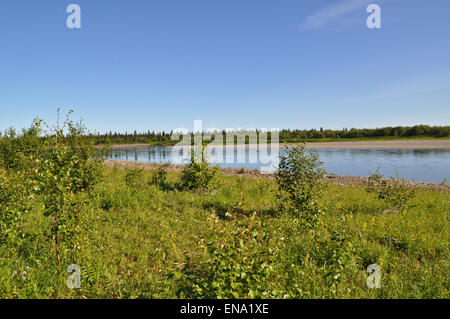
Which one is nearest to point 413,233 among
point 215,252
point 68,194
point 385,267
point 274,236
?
point 385,267

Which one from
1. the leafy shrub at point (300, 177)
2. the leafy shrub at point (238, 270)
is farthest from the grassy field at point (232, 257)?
the leafy shrub at point (300, 177)

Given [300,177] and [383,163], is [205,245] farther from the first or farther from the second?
[383,163]

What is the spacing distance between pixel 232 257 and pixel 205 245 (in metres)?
0.38

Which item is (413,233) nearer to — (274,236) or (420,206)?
(420,206)

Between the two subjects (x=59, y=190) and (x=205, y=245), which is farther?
(x=59, y=190)

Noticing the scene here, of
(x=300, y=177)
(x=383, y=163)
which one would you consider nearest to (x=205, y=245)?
(x=300, y=177)

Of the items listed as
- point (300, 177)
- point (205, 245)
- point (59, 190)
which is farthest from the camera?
point (300, 177)

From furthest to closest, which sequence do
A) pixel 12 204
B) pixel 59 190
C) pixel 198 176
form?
pixel 198 176 < pixel 12 204 < pixel 59 190

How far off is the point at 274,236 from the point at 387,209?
7266mm

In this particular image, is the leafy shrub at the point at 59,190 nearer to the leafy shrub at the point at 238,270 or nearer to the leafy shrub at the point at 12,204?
the leafy shrub at the point at 12,204

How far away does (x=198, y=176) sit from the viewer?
1164 cm

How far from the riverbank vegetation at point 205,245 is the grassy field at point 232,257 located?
0.08ft

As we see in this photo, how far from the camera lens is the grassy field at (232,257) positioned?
10.1 ft

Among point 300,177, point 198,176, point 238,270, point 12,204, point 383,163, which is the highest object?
point 300,177
